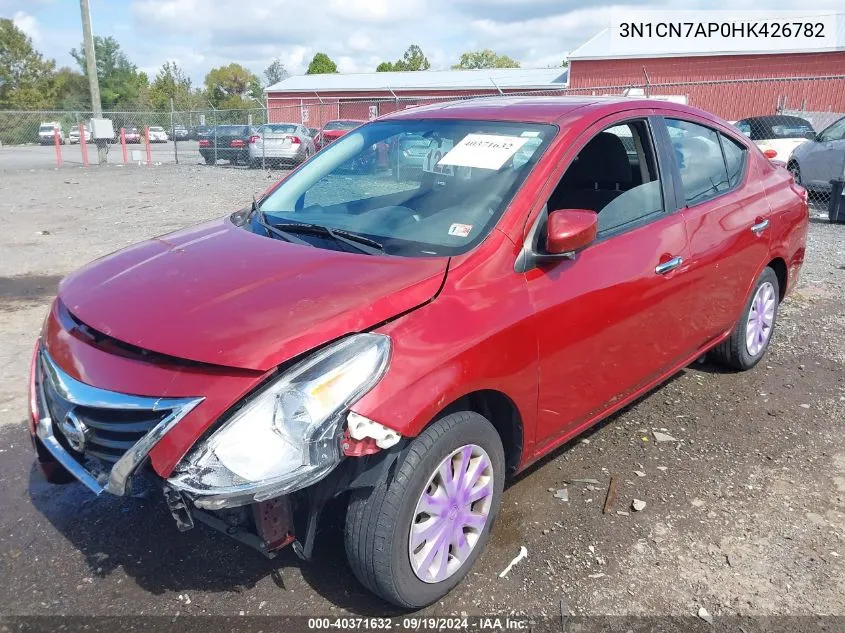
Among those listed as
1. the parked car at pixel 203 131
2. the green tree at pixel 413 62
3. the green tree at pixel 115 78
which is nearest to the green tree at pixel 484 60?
the green tree at pixel 413 62

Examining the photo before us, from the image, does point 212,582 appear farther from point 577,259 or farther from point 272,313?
point 577,259

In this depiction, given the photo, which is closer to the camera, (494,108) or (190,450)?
(190,450)

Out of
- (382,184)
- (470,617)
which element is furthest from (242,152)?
(470,617)

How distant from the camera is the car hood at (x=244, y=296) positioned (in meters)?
2.22

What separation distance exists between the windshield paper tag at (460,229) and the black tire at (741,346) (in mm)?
2409

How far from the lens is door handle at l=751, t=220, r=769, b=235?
165 inches

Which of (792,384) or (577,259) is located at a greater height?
(577,259)

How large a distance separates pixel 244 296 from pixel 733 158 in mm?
3274

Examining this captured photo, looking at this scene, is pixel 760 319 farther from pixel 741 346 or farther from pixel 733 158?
pixel 733 158

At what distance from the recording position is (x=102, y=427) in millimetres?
2273

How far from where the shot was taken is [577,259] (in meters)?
2.97

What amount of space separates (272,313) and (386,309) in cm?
38

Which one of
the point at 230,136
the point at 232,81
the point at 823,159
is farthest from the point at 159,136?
the point at 232,81

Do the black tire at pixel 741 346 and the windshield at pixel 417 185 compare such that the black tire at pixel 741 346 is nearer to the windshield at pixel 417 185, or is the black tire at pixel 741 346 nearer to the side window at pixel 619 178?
the side window at pixel 619 178
